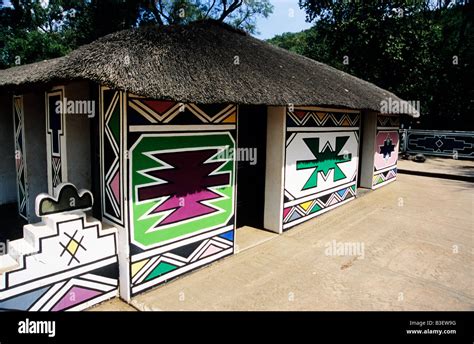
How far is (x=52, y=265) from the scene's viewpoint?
3438 millimetres

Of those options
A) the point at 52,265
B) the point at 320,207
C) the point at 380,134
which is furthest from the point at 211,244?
the point at 380,134

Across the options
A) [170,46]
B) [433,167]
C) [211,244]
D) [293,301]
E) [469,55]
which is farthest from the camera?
[469,55]

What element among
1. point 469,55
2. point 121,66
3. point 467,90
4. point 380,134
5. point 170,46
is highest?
point 469,55

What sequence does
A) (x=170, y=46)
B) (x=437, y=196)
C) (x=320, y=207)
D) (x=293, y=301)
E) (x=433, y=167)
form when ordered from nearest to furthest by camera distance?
(x=293, y=301)
(x=170, y=46)
(x=320, y=207)
(x=437, y=196)
(x=433, y=167)

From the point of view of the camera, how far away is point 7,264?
3.38 m

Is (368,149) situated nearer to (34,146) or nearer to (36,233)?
(34,146)

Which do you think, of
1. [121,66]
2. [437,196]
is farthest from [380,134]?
[121,66]

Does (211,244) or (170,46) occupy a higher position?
(170,46)

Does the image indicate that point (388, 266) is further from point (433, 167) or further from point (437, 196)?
point (433, 167)

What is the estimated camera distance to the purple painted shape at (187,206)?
4.27 meters

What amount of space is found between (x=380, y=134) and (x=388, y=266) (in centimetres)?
593

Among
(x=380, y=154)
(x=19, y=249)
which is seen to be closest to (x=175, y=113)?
(x=19, y=249)

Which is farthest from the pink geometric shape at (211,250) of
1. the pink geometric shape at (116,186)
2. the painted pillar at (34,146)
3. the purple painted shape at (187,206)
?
the painted pillar at (34,146)
